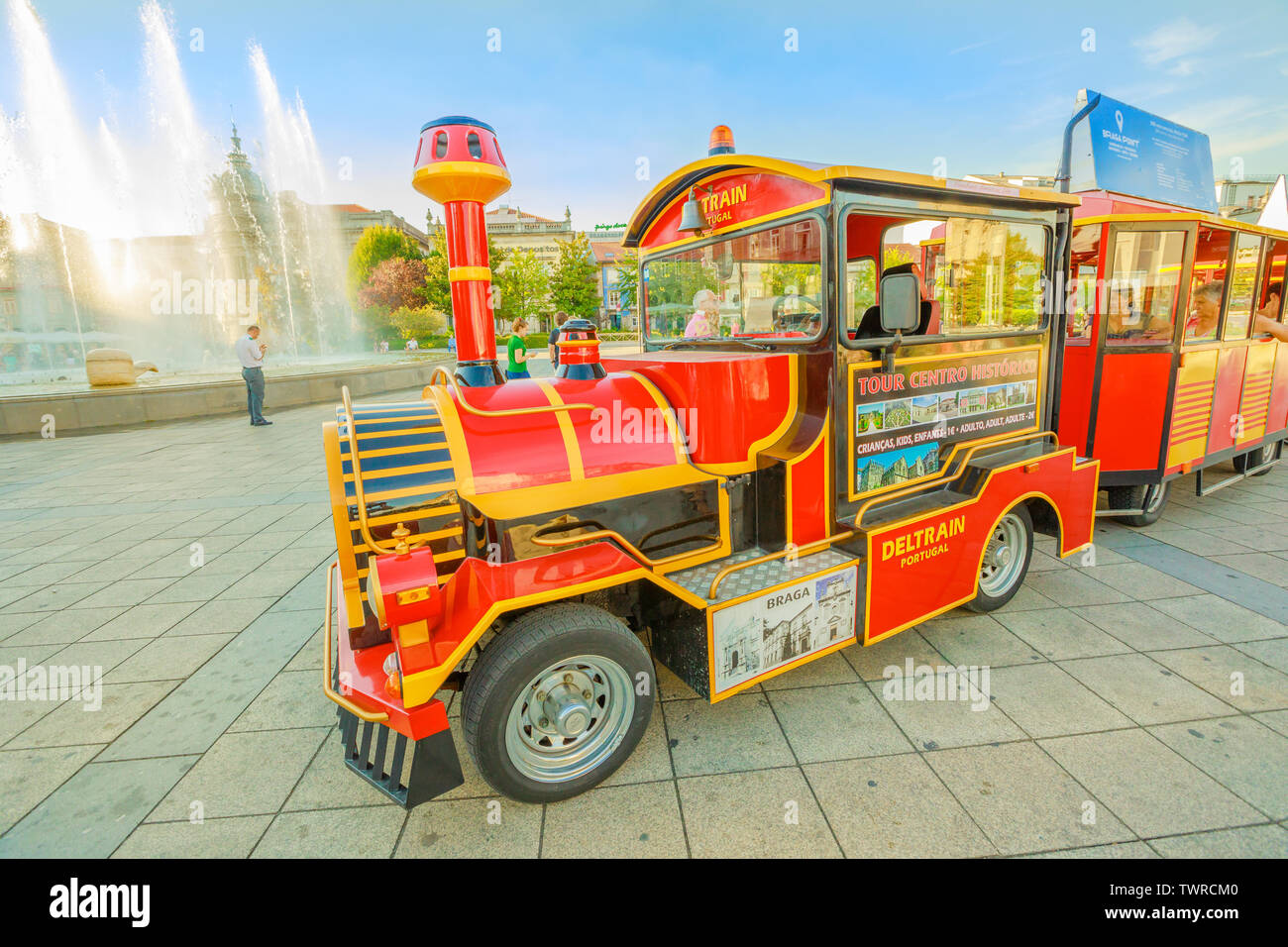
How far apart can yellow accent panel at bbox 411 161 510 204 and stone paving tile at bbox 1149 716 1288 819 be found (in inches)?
174

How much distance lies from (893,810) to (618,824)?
118 cm

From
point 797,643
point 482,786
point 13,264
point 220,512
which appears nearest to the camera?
point 482,786

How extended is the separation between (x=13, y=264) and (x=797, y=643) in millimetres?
27527

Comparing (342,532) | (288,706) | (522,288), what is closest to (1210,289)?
(342,532)

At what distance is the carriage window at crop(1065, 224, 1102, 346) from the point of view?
5.35 metres

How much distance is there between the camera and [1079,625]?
13.3ft

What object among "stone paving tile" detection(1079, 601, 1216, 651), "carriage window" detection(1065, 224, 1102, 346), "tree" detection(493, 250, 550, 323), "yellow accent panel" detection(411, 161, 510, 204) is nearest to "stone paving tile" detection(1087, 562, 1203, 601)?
"stone paving tile" detection(1079, 601, 1216, 651)

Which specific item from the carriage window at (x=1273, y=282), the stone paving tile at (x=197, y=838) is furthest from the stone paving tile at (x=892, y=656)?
the carriage window at (x=1273, y=282)

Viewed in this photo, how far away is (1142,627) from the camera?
3979mm

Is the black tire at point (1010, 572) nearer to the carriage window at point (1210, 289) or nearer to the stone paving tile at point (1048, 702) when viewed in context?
the stone paving tile at point (1048, 702)

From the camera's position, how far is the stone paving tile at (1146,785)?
2.44 m

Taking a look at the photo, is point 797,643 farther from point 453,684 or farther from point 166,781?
point 166,781
